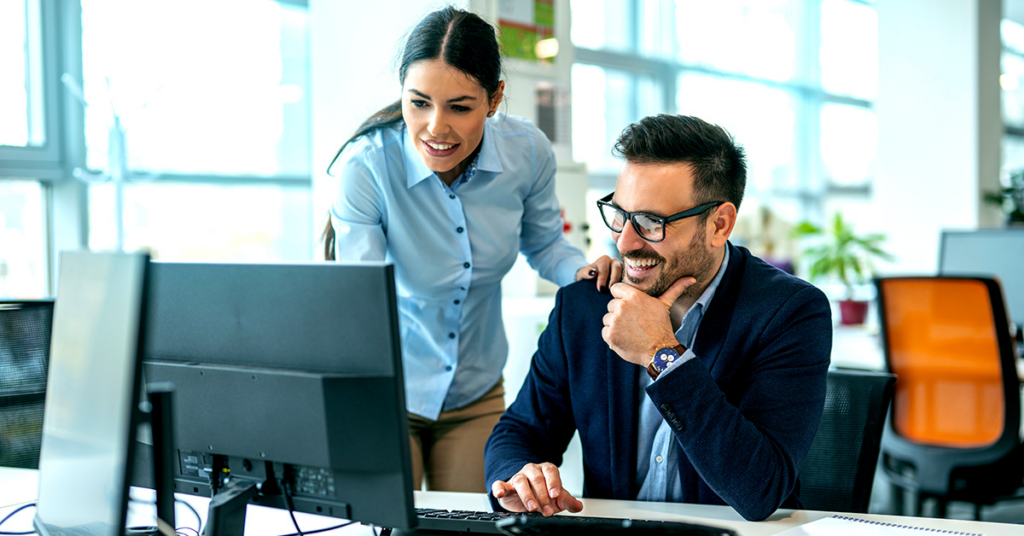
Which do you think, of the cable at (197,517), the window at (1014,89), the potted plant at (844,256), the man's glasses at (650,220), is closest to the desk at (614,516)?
the cable at (197,517)

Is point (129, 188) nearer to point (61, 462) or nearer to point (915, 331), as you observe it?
point (61, 462)

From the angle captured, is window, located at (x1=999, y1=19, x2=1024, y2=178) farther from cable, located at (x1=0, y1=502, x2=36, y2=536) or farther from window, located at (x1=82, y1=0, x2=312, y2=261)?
cable, located at (x1=0, y1=502, x2=36, y2=536)

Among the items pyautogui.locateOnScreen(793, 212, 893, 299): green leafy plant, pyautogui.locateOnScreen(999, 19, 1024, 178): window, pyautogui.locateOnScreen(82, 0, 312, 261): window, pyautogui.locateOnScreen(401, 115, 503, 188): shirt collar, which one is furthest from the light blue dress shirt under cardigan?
pyautogui.locateOnScreen(999, 19, 1024, 178): window

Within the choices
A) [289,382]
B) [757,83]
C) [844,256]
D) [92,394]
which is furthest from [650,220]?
[757,83]

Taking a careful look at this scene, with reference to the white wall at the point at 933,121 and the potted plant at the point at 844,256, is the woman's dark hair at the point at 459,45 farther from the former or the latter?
the white wall at the point at 933,121

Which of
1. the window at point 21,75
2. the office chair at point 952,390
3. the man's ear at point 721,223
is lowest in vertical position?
the office chair at point 952,390

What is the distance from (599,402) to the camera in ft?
4.68

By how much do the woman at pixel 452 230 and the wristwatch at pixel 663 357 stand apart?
27 centimetres

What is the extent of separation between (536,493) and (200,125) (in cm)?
297

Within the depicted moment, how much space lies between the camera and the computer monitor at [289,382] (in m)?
0.87

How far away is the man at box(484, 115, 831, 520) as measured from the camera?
1.19 metres

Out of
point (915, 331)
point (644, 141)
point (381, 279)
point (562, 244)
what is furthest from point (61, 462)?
point (915, 331)

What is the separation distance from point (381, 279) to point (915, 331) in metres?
2.37

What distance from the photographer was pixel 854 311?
419 cm
